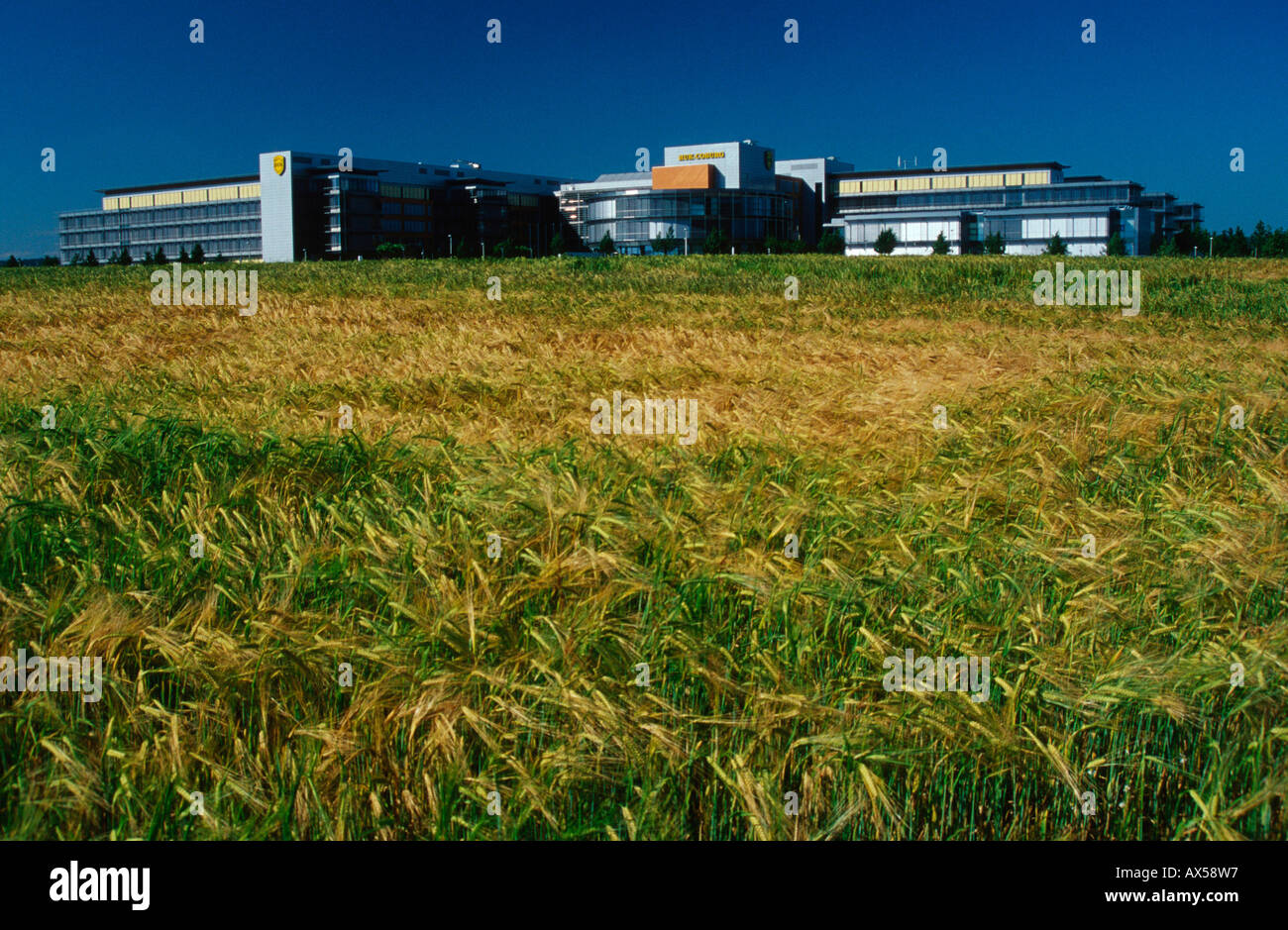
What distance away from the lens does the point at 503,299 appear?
22594 mm

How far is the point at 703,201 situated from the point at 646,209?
6.28m

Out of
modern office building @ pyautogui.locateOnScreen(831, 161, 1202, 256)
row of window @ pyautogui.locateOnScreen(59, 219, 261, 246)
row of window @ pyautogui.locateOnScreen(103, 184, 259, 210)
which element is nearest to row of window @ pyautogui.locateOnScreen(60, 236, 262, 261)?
row of window @ pyautogui.locateOnScreen(59, 219, 261, 246)

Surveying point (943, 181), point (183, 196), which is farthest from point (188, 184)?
point (943, 181)

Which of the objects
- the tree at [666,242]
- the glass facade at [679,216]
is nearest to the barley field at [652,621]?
the tree at [666,242]

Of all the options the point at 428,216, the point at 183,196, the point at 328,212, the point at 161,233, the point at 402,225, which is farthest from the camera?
the point at 161,233

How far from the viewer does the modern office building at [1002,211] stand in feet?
338

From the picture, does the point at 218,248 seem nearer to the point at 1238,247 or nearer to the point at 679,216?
the point at 679,216

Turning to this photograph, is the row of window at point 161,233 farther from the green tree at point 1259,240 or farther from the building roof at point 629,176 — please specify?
the green tree at point 1259,240

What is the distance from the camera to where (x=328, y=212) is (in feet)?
386

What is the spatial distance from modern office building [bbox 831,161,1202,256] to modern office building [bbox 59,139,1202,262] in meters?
0.16

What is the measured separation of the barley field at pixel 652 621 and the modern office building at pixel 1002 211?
3901 inches

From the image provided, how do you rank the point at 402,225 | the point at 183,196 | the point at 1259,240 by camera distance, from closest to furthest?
the point at 1259,240, the point at 402,225, the point at 183,196

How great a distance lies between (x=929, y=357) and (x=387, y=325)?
29.5 ft

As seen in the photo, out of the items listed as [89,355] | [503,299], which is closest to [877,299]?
[503,299]
